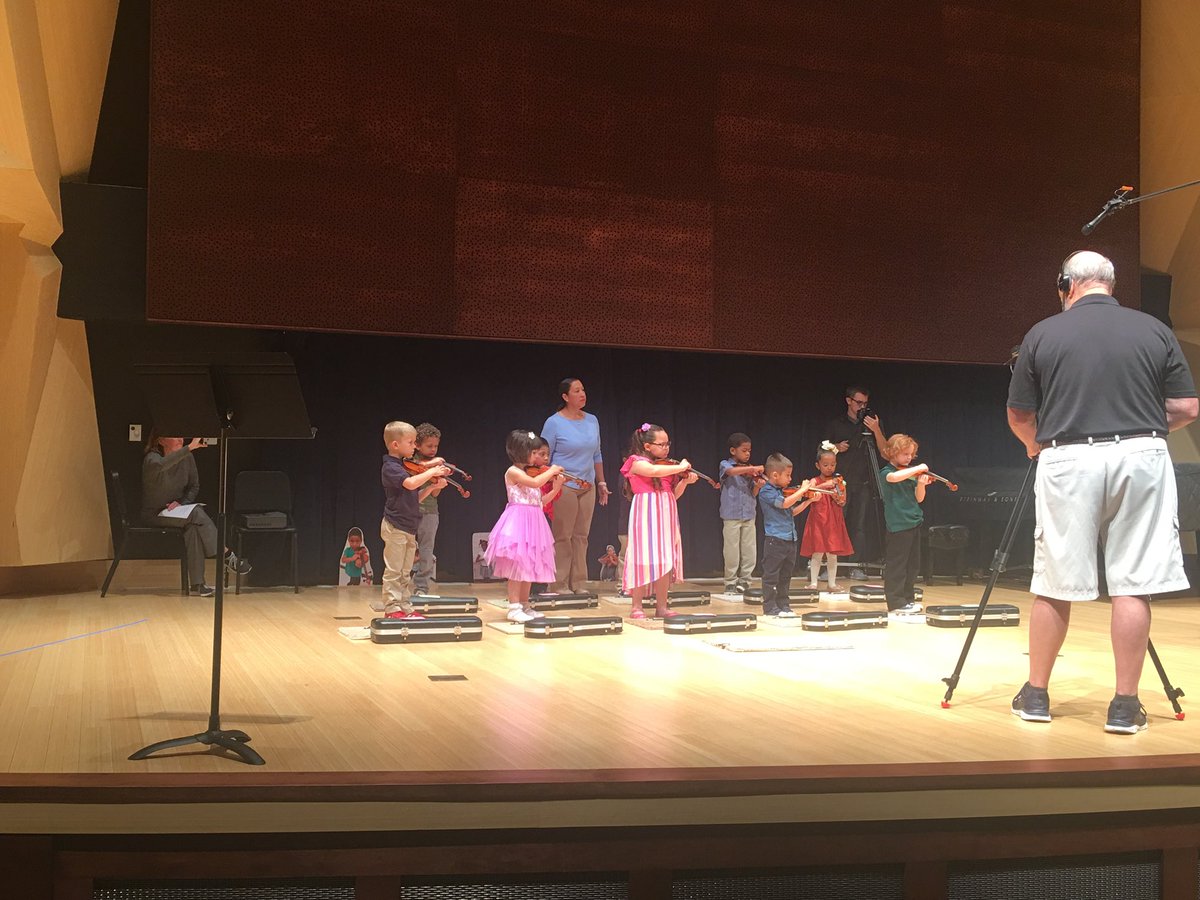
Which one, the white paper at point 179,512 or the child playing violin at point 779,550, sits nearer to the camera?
the child playing violin at point 779,550

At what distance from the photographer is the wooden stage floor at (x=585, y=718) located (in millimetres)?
3059

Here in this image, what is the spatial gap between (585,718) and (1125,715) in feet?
6.19

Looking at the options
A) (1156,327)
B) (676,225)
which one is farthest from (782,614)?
(1156,327)

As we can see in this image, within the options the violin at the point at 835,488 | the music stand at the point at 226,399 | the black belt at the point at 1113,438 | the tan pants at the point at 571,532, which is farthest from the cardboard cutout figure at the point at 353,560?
the black belt at the point at 1113,438

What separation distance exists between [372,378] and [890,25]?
16.9 feet

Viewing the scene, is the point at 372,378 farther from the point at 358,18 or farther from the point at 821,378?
the point at 821,378

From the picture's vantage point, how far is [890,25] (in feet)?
28.9

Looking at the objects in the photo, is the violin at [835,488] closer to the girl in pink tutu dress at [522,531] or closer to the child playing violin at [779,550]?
the child playing violin at [779,550]

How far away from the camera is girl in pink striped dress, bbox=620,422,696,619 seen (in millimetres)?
7023

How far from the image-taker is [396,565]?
22.6ft

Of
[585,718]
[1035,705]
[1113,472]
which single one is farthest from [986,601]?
[585,718]

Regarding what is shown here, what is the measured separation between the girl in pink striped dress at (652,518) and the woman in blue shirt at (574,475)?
78 centimetres

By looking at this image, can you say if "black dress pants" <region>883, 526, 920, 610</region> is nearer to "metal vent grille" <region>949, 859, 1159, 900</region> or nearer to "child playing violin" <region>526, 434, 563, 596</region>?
"child playing violin" <region>526, 434, 563, 596</region>

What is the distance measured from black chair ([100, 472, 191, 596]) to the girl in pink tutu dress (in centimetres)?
293
